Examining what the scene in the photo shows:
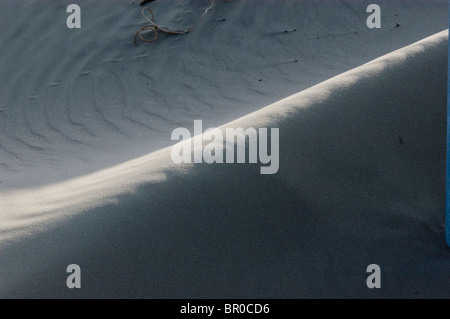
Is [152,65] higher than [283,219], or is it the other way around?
[152,65]

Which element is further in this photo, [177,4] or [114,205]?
[177,4]

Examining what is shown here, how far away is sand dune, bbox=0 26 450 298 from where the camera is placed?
2.20m

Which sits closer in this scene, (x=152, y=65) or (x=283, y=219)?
(x=283, y=219)

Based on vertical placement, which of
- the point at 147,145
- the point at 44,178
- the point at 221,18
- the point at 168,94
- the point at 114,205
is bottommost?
A: the point at 114,205

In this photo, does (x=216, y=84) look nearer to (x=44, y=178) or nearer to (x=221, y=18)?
(x=221, y=18)

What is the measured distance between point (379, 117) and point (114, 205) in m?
1.52

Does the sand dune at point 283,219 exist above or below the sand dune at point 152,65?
below

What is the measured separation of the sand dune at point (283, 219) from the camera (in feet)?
7.21

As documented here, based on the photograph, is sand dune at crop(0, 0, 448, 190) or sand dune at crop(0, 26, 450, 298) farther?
sand dune at crop(0, 0, 448, 190)

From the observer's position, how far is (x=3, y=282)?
217 centimetres

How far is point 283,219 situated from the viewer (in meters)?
2.43

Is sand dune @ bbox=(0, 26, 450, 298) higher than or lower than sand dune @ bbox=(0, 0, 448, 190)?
lower

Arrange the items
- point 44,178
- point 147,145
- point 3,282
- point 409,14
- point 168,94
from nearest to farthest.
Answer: point 3,282, point 44,178, point 147,145, point 168,94, point 409,14

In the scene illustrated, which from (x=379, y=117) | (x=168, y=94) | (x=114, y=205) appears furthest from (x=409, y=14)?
(x=114, y=205)
